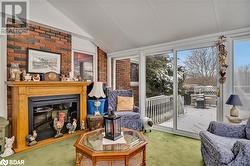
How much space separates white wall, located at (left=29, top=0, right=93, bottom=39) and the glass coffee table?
8.89ft

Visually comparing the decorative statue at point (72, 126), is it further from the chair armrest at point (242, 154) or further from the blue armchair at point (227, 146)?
the chair armrest at point (242, 154)

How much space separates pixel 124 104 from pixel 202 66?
207cm

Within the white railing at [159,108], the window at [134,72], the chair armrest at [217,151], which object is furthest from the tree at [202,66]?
the chair armrest at [217,151]

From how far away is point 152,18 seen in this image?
312 centimetres

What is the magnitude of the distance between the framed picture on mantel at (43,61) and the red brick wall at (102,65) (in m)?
1.36

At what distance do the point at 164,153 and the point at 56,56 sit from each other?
3.16 m

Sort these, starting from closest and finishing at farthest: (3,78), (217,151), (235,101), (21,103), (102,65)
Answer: (217,151)
(235,101)
(21,103)
(3,78)
(102,65)

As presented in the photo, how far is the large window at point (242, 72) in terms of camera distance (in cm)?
284

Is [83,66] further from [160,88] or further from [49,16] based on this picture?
[160,88]

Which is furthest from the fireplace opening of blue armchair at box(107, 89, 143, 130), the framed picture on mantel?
blue armchair at box(107, 89, 143, 130)

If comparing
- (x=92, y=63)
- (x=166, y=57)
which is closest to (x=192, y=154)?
(x=166, y=57)

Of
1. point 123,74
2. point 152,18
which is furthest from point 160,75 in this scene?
point 152,18

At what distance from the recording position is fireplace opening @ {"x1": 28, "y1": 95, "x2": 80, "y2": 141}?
3.01 meters

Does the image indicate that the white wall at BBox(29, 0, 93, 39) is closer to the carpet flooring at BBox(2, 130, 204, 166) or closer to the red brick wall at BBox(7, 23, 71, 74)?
the red brick wall at BBox(7, 23, 71, 74)
